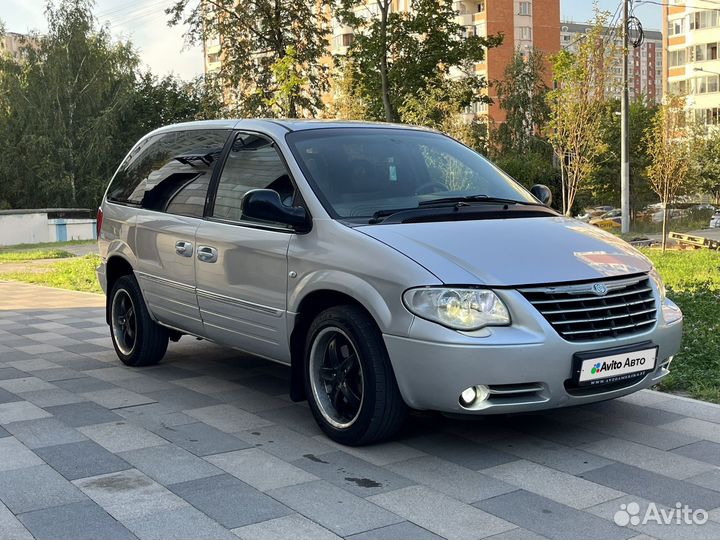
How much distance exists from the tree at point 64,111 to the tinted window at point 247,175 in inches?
1728

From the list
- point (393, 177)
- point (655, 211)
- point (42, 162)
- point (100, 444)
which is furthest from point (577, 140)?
point (42, 162)

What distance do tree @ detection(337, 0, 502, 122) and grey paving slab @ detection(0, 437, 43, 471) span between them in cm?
2588

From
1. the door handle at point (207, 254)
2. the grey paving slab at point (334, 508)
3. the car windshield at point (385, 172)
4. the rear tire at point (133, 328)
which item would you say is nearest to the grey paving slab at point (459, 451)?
the grey paving slab at point (334, 508)

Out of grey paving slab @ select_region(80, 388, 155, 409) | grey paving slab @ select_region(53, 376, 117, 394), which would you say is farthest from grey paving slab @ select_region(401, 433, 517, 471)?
grey paving slab @ select_region(53, 376, 117, 394)

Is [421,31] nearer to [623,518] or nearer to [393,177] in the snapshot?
[393,177]

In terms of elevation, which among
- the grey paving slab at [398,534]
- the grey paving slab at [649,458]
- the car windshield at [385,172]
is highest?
the car windshield at [385,172]

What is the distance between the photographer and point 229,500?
3.85 m

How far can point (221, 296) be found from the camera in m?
5.62

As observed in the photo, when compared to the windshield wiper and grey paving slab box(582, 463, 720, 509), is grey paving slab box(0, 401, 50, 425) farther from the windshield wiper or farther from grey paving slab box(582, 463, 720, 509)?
grey paving slab box(582, 463, 720, 509)

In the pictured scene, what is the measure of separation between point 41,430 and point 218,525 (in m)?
2.04

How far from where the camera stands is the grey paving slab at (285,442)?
4598 mm

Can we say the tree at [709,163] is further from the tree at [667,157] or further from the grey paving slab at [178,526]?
the grey paving slab at [178,526]

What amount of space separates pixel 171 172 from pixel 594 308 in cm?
358

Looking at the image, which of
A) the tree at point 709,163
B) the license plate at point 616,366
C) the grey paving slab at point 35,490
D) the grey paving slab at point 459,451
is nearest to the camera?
the grey paving slab at point 35,490
